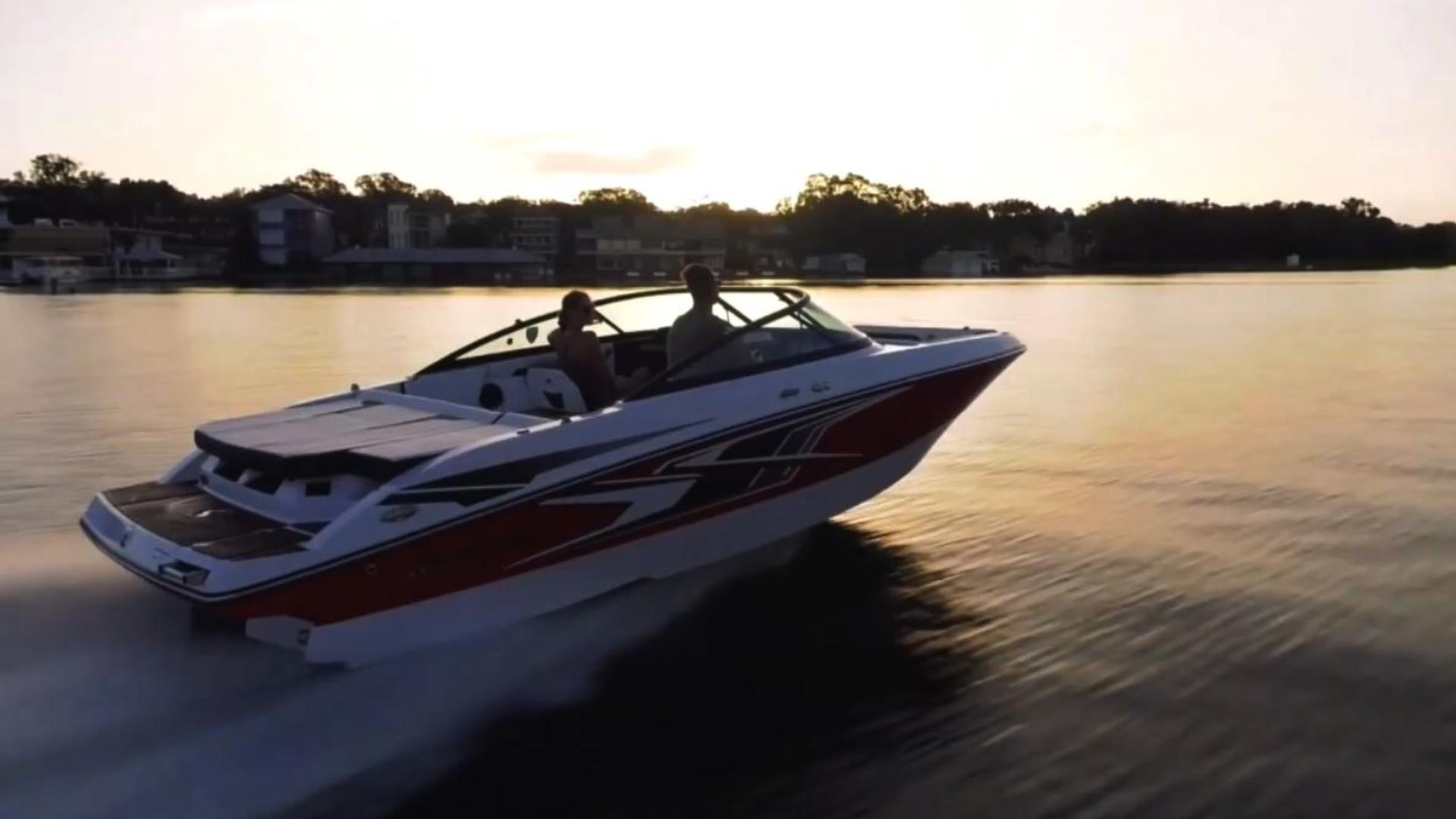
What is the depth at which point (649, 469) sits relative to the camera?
6375mm

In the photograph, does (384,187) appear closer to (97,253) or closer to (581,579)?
(97,253)

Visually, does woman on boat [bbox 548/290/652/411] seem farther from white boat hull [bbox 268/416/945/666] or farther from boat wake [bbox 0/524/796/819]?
boat wake [bbox 0/524/796/819]

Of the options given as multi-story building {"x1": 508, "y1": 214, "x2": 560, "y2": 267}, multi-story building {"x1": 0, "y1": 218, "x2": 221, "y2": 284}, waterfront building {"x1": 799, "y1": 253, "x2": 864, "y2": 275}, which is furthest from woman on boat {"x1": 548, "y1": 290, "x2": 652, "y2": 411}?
multi-story building {"x1": 508, "y1": 214, "x2": 560, "y2": 267}

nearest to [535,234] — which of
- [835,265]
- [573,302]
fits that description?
[835,265]

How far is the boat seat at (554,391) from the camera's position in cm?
730

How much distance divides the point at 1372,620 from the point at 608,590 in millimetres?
4368

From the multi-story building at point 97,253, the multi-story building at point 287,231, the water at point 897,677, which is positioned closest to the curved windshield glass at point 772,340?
the water at point 897,677

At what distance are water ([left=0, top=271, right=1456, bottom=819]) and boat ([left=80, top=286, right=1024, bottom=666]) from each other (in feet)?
1.41

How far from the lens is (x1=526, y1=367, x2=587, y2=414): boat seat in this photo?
24.0ft

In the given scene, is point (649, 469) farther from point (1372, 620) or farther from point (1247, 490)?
point (1247, 490)

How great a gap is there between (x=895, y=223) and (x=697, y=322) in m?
107

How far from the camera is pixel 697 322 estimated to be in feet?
24.2

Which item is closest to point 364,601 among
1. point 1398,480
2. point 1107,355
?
point 1398,480

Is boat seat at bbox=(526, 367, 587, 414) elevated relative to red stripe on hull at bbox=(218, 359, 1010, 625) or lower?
elevated
